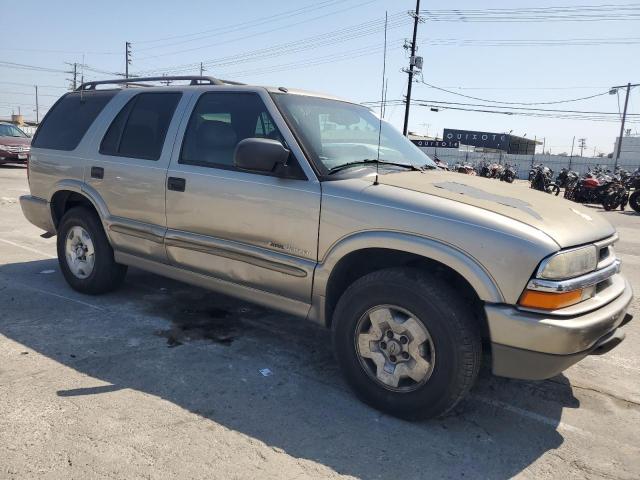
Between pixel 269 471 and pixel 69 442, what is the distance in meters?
1.05

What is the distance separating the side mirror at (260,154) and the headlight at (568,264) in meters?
1.66

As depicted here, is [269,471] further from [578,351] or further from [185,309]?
[185,309]

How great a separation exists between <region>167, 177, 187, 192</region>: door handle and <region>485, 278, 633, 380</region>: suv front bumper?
7.87ft

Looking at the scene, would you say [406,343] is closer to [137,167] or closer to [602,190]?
[137,167]

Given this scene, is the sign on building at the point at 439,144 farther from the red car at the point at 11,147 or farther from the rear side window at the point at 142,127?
the rear side window at the point at 142,127

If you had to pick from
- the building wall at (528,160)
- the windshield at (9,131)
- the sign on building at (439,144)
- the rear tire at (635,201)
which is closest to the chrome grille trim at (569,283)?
the rear tire at (635,201)

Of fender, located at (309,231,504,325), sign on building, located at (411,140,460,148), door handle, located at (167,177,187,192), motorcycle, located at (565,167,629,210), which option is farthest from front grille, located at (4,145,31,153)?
sign on building, located at (411,140,460,148)

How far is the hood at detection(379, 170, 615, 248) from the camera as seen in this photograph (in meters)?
2.82

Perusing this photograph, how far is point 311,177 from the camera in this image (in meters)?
3.32

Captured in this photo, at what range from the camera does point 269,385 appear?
Result: 3.37 m

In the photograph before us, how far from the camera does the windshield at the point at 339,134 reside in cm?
352

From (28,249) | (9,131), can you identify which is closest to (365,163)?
(28,249)

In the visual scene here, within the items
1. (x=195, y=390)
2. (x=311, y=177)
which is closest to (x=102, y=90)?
(x=311, y=177)

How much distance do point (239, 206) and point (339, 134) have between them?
0.93 meters
